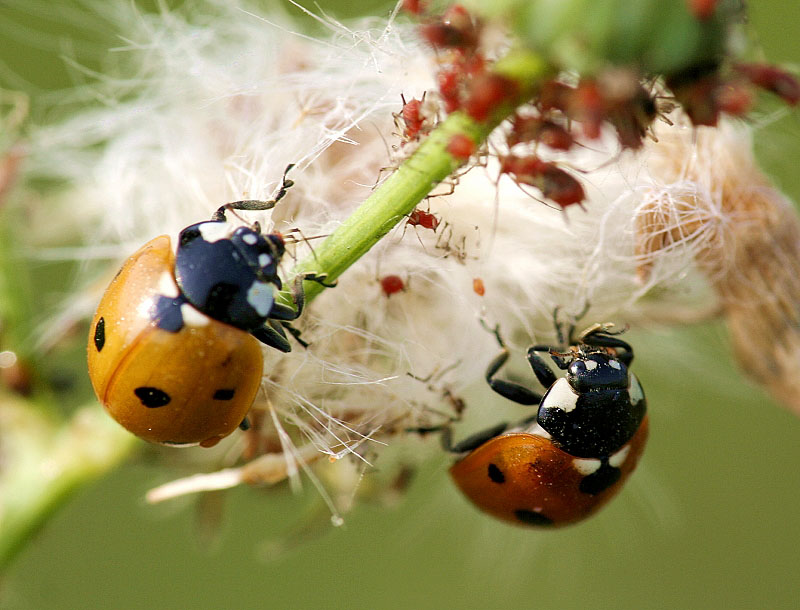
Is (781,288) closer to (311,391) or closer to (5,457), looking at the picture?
(311,391)

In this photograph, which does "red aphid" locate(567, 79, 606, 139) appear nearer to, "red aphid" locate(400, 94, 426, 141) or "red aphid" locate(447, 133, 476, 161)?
"red aphid" locate(447, 133, 476, 161)

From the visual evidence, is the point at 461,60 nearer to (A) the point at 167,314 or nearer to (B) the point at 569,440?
(A) the point at 167,314

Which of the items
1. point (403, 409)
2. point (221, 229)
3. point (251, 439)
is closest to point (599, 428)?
point (403, 409)

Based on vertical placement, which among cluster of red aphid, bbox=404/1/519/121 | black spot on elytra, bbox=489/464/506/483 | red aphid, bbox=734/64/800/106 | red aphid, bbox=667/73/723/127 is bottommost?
black spot on elytra, bbox=489/464/506/483

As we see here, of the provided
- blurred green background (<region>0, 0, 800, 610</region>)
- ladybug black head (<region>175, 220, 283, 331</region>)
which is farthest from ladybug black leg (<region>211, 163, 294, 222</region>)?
blurred green background (<region>0, 0, 800, 610</region>)

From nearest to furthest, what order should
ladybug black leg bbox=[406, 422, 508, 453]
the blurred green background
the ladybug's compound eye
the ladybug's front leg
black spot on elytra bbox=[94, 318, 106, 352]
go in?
the ladybug's front leg, black spot on elytra bbox=[94, 318, 106, 352], the ladybug's compound eye, ladybug black leg bbox=[406, 422, 508, 453], the blurred green background
